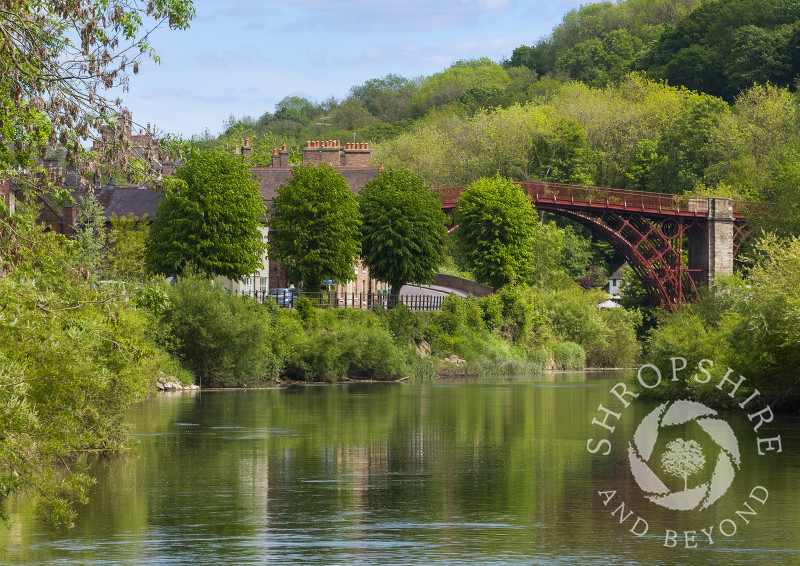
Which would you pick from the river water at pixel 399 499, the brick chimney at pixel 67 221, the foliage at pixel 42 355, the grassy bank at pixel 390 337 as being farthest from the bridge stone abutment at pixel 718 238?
the foliage at pixel 42 355

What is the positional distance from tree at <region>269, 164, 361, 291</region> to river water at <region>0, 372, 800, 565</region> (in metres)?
24.9

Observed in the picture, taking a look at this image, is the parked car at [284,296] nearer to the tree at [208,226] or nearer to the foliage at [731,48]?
the tree at [208,226]

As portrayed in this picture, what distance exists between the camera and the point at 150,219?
2936 inches

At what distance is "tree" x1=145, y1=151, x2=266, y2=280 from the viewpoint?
61.4 m

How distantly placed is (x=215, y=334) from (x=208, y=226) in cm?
828

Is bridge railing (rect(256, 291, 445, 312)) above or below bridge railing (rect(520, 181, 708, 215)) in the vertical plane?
below

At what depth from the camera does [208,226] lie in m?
61.8

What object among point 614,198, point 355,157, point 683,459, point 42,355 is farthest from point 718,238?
point 42,355

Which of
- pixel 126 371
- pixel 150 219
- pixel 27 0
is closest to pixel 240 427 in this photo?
pixel 126 371

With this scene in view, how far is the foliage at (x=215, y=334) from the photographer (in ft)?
180

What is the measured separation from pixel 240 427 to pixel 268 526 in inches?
658

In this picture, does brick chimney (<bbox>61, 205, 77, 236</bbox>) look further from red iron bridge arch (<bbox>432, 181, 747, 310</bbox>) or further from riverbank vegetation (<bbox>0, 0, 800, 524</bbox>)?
red iron bridge arch (<bbox>432, 181, 747, 310</bbox>)

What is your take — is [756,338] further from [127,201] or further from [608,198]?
[608,198]

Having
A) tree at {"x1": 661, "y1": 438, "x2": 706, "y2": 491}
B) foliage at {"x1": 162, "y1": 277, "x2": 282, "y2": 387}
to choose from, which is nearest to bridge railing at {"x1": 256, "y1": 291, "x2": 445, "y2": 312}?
foliage at {"x1": 162, "y1": 277, "x2": 282, "y2": 387}
